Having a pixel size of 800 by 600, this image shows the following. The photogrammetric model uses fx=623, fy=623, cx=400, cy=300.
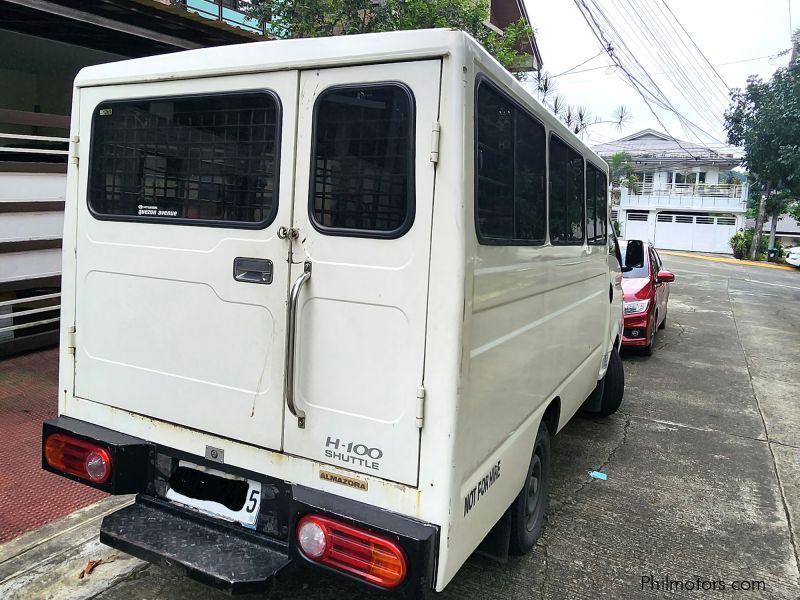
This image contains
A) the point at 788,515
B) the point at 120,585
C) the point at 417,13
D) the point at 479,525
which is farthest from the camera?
the point at 417,13

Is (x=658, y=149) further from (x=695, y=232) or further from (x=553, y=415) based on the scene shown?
(x=553, y=415)

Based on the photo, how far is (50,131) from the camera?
31.4ft

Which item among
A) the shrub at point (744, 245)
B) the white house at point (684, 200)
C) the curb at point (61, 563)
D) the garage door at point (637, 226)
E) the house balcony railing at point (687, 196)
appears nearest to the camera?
the curb at point (61, 563)

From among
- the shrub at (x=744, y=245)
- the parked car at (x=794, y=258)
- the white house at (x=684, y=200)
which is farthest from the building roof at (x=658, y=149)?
the parked car at (x=794, y=258)

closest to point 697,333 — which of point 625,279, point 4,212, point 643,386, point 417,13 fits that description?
point 625,279

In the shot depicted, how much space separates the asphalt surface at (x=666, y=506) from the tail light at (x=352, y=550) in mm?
825

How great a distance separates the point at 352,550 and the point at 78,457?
1484mm

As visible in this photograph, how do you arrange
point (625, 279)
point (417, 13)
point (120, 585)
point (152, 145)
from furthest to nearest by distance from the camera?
point (625, 279) → point (417, 13) → point (120, 585) → point (152, 145)

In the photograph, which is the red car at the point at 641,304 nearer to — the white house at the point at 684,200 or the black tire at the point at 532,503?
the black tire at the point at 532,503

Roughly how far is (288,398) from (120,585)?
4.90 feet

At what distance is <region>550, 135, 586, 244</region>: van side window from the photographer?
3.39 meters

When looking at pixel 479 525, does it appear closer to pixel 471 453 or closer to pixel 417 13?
pixel 471 453

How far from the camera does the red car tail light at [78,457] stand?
2.80 m

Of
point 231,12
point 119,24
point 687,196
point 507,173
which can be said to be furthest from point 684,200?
point 507,173
